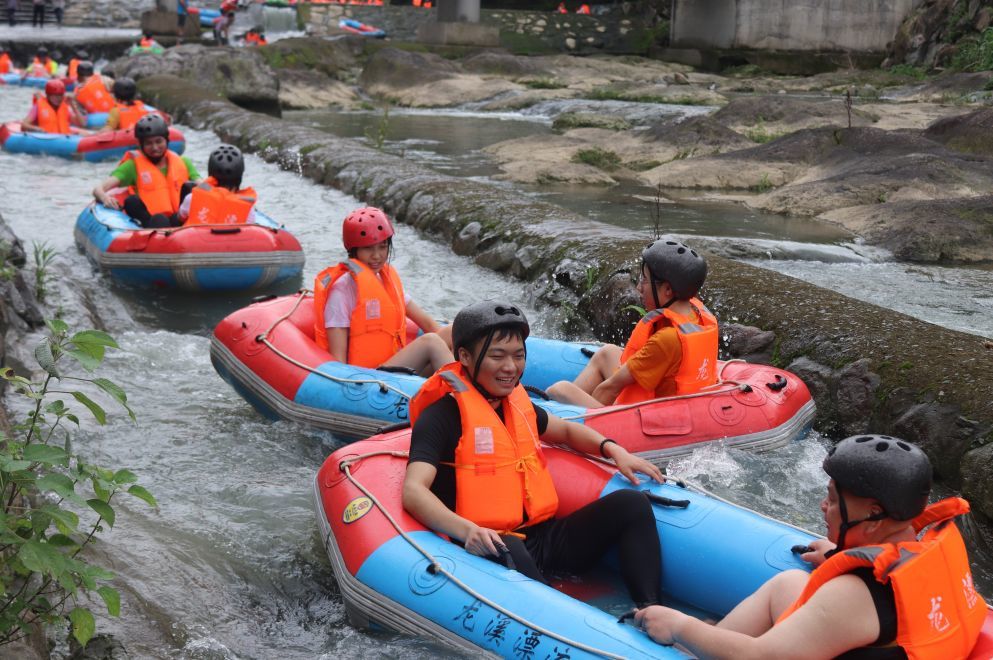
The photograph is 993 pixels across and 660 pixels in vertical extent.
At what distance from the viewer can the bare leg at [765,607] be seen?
10.1ft

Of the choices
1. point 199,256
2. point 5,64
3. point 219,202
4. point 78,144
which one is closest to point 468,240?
point 219,202

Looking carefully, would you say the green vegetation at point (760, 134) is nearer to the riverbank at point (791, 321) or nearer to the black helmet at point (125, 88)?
the riverbank at point (791, 321)

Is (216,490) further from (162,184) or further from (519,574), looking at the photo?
(162,184)

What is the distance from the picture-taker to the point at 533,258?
342 inches

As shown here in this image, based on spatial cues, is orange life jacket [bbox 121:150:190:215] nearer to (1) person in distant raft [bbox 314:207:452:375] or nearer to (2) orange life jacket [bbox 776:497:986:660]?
(1) person in distant raft [bbox 314:207:452:375]

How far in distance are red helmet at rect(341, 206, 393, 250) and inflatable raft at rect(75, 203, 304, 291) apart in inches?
110

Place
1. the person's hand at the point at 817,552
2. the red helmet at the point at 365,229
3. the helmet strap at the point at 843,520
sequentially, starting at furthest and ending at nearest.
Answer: the red helmet at the point at 365,229 < the person's hand at the point at 817,552 < the helmet strap at the point at 843,520

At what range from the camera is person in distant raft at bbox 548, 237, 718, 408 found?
4.83 metres

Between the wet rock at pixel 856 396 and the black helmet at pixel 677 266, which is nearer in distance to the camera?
the black helmet at pixel 677 266

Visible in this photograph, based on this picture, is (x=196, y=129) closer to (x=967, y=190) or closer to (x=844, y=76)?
(x=967, y=190)

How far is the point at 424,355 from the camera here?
224 inches

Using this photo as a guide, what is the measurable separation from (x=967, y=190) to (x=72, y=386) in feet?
27.6

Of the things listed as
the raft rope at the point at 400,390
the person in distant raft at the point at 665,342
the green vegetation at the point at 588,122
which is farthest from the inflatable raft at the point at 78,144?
the person in distant raft at the point at 665,342

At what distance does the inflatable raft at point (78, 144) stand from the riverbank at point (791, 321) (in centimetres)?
410
